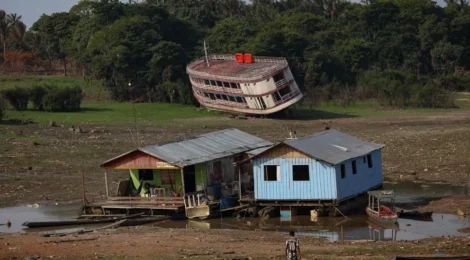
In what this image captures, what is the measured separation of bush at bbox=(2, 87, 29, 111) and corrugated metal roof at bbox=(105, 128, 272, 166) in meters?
32.5

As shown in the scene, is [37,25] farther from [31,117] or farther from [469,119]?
[469,119]

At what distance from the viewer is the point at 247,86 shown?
252 ft

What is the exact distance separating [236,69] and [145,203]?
42547 millimetres

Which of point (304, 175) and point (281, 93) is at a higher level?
point (281, 93)

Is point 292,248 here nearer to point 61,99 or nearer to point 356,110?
point 61,99

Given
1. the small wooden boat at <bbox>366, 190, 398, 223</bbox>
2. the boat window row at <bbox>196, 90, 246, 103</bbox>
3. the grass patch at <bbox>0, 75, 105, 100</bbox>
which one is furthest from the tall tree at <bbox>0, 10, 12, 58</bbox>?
the small wooden boat at <bbox>366, 190, 398, 223</bbox>

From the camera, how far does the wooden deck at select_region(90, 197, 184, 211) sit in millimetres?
38812

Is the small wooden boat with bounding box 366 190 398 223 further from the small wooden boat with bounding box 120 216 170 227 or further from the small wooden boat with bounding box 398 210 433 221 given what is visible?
the small wooden boat with bounding box 120 216 170 227

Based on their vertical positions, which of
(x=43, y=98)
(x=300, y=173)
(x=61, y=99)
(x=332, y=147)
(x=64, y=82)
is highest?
(x=64, y=82)

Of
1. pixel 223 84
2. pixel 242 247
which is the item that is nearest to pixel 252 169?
pixel 242 247

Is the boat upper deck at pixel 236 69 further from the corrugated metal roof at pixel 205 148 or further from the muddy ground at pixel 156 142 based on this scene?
the corrugated metal roof at pixel 205 148

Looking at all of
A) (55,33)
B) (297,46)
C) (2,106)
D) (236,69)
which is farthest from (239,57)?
(55,33)

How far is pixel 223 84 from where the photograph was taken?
3127 inches

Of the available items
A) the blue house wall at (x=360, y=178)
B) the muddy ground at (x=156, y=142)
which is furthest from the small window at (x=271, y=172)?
the muddy ground at (x=156, y=142)
